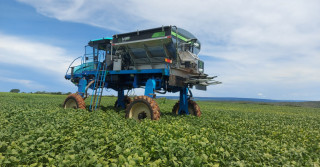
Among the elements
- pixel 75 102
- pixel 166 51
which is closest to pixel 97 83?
pixel 75 102

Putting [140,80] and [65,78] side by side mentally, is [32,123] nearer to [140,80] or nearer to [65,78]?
[140,80]

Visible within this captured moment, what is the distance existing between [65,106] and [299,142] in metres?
12.0

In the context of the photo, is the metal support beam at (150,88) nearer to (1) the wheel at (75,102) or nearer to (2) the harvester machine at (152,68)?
(2) the harvester machine at (152,68)

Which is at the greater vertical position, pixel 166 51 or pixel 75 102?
pixel 166 51

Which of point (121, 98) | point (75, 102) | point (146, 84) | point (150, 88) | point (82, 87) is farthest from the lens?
point (121, 98)

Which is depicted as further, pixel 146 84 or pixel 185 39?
pixel 185 39

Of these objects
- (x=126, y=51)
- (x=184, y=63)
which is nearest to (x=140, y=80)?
(x=126, y=51)

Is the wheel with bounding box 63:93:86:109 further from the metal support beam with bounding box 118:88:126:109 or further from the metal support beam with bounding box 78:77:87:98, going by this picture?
the metal support beam with bounding box 118:88:126:109

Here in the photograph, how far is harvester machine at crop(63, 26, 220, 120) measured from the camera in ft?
31.8

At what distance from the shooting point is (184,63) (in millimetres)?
10836

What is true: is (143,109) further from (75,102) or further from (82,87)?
(82,87)

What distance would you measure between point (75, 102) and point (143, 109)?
5.17 m

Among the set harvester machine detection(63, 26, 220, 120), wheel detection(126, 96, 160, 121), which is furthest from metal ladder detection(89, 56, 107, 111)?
wheel detection(126, 96, 160, 121)

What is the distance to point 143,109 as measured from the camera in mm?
9508
